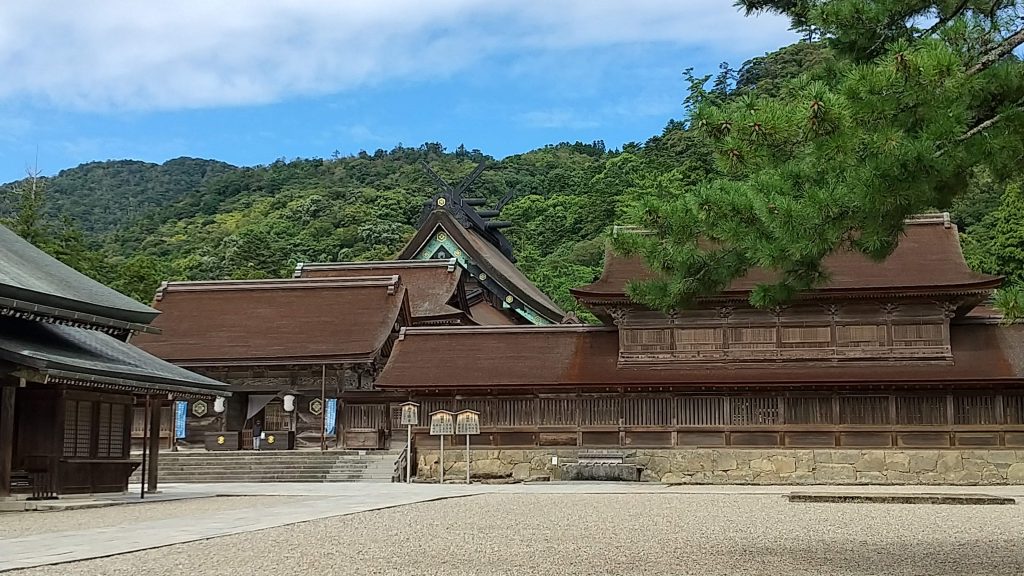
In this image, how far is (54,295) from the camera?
15.0 metres

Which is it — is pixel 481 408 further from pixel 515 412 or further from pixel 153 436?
pixel 153 436

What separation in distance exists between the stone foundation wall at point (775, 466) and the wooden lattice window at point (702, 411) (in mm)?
678

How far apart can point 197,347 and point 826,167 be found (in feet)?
80.6

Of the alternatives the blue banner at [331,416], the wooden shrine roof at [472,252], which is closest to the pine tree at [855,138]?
the blue banner at [331,416]

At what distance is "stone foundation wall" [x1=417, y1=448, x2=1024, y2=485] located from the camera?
2278 centimetres

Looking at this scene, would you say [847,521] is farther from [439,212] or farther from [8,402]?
[439,212]

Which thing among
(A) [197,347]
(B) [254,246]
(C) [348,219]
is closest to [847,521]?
(A) [197,347]

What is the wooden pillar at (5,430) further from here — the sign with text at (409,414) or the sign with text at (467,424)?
the sign with text at (467,424)

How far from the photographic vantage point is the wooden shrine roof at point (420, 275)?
3406cm

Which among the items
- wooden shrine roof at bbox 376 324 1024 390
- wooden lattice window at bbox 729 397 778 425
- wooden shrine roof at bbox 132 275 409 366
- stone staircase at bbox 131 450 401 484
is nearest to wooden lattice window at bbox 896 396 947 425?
wooden shrine roof at bbox 376 324 1024 390

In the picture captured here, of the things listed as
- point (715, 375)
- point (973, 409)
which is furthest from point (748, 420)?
point (973, 409)

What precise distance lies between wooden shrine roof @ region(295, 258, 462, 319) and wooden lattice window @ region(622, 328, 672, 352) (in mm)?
9909

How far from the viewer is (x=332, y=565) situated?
26.6 ft

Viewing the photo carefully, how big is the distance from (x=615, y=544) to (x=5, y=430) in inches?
367
